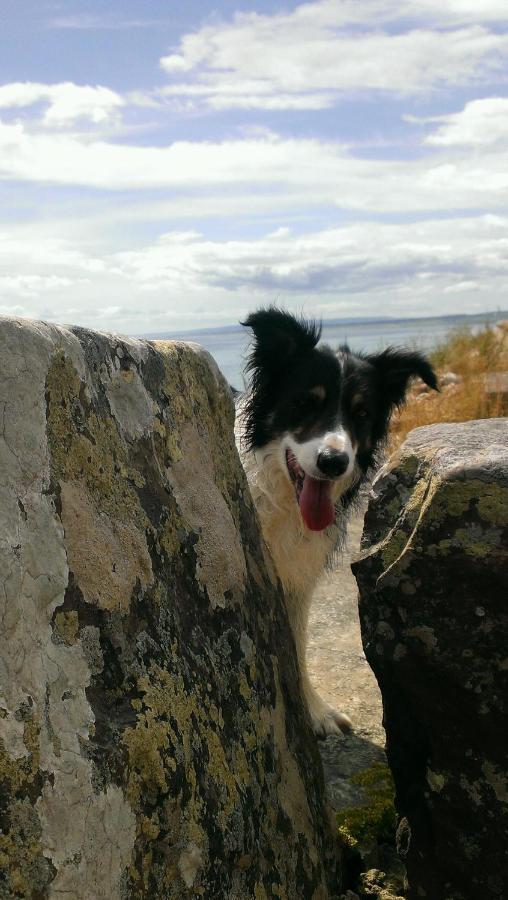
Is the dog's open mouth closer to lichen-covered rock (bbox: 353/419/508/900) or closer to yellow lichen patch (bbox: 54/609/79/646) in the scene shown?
lichen-covered rock (bbox: 353/419/508/900)

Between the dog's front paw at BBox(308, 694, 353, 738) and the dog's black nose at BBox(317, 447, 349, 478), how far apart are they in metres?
1.12

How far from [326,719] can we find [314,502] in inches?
42.9

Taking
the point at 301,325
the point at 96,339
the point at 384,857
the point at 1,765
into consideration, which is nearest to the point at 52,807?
the point at 1,765

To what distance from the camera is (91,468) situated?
1.82m

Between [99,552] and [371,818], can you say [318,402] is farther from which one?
[99,552]

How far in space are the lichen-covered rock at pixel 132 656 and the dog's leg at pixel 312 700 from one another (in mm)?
1329

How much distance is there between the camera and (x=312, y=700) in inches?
157

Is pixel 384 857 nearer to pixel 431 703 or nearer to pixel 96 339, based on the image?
pixel 431 703

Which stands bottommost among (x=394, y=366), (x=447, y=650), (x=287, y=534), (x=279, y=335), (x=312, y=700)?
(x=312, y=700)

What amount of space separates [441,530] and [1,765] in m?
1.22

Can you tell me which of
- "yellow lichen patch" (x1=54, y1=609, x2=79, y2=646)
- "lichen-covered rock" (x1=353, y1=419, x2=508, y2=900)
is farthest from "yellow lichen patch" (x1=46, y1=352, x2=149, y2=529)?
"lichen-covered rock" (x1=353, y1=419, x2=508, y2=900)

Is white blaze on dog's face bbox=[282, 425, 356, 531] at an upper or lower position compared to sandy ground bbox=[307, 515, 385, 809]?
upper

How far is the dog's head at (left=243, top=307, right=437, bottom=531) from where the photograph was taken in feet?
13.8

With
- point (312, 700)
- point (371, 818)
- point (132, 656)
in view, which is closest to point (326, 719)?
point (312, 700)
